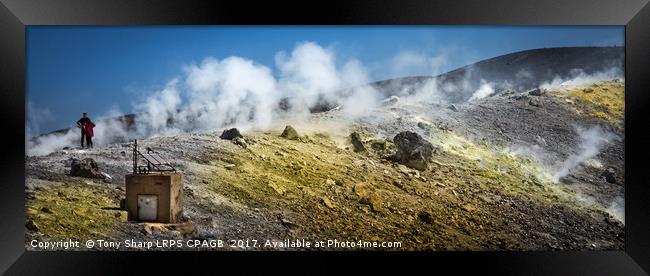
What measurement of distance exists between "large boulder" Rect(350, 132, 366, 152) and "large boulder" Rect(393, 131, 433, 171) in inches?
14.0

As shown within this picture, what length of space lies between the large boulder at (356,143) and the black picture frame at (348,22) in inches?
43.2

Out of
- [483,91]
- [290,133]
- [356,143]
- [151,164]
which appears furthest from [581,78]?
[151,164]

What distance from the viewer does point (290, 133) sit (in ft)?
19.5

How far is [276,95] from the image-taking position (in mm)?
5855

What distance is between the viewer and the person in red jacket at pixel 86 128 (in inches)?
225

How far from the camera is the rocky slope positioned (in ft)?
18.6

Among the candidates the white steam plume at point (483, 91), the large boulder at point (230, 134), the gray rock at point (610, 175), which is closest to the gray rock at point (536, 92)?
the white steam plume at point (483, 91)

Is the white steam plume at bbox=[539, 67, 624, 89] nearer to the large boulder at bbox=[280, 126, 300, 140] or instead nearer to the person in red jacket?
the large boulder at bbox=[280, 126, 300, 140]

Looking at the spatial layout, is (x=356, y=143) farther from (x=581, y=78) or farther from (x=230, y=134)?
(x=581, y=78)

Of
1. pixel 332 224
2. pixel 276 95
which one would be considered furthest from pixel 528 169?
pixel 276 95

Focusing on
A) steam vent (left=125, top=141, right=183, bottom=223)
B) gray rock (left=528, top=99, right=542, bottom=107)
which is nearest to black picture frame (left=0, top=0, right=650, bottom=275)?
steam vent (left=125, top=141, right=183, bottom=223)

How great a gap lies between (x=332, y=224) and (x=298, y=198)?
0.44 metres

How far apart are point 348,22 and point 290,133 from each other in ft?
4.33

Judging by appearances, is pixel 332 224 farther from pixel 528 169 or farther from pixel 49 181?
pixel 49 181
